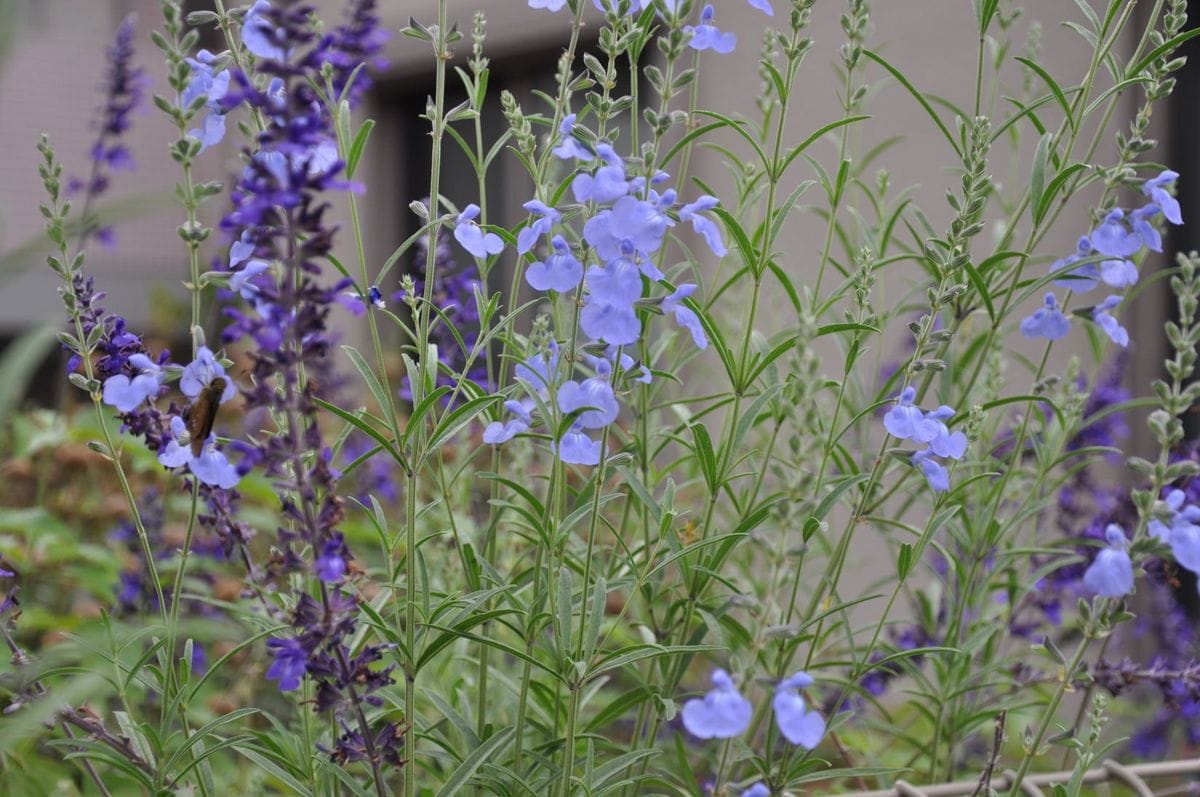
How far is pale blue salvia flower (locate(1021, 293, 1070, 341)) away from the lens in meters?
1.76

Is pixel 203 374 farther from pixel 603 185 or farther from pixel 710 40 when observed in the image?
pixel 710 40

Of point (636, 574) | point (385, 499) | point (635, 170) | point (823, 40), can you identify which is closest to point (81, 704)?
point (636, 574)

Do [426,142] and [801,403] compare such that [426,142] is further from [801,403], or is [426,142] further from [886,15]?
[801,403]

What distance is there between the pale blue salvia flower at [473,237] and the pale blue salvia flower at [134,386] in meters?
0.40

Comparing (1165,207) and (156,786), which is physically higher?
(1165,207)

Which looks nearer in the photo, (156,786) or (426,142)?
(156,786)

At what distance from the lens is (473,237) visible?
1.42 metres

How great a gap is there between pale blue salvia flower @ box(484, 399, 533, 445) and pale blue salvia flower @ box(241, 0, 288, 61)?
0.52 meters

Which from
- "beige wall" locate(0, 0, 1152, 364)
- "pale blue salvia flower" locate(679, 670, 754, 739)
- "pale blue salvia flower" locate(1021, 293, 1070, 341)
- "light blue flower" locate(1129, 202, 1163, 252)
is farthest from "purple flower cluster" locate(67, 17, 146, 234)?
"pale blue salvia flower" locate(679, 670, 754, 739)

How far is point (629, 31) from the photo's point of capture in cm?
145

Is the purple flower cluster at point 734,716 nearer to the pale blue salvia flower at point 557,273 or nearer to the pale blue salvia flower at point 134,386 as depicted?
the pale blue salvia flower at point 557,273

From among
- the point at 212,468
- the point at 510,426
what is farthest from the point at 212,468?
the point at 510,426

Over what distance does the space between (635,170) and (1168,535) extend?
73 centimetres

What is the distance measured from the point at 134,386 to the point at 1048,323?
137 centimetres
